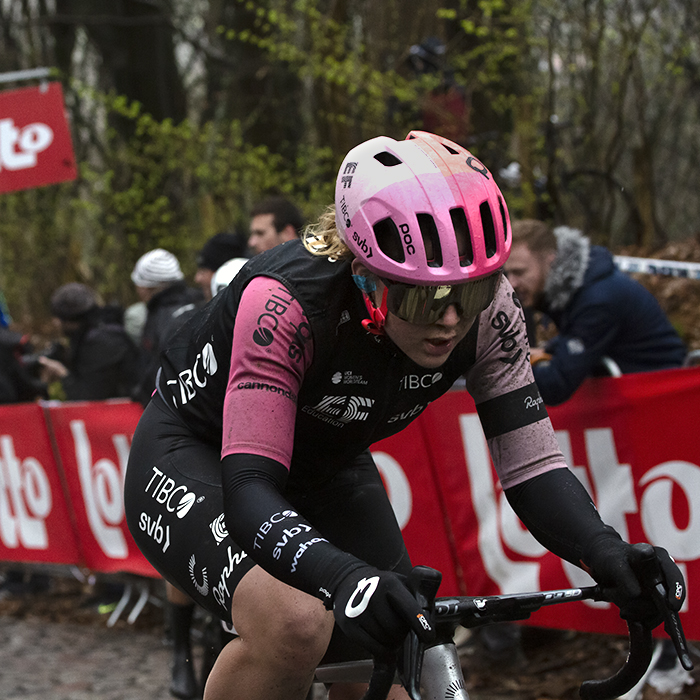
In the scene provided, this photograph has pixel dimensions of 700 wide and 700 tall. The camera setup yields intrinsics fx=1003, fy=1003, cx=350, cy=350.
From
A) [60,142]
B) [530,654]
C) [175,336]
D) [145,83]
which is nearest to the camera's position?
[175,336]

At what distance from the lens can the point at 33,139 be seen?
29.4ft

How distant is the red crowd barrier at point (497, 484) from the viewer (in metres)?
4.41

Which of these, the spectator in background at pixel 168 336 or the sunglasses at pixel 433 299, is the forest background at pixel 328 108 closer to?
the spectator in background at pixel 168 336

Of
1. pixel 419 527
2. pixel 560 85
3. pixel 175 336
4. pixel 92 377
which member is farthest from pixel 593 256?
pixel 560 85

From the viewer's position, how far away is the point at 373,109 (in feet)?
33.3

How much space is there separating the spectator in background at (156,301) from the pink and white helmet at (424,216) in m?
3.74

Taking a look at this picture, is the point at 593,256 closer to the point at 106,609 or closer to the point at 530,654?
the point at 530,654

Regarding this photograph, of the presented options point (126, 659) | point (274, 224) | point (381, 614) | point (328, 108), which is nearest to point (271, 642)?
point (381, 614)

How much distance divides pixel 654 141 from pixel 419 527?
6.16 meters

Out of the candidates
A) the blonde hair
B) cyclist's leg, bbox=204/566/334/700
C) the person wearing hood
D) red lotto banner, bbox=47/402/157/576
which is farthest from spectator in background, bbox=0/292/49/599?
cyclist's leg, bbox=204/566/334/700

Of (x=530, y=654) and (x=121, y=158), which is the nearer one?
(x=530, y=654)

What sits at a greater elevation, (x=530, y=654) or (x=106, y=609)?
(x=530, y=654)

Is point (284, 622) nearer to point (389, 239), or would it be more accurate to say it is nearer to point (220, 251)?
point (389, 239)

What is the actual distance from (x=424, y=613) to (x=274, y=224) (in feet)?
14.2
